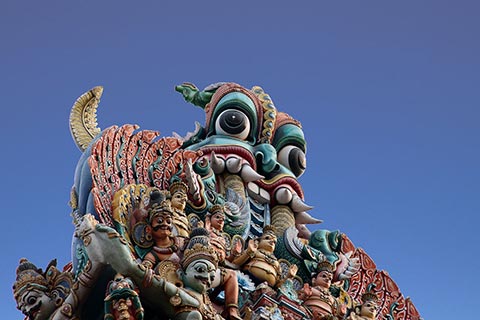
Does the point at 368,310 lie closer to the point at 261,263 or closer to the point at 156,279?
the point at 261,263

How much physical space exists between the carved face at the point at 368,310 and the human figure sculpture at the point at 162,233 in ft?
11.2

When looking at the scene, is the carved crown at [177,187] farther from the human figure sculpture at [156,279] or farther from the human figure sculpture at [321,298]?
the human figure sculpture at [321,298]

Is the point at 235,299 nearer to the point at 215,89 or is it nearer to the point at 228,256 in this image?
the point at 228,256

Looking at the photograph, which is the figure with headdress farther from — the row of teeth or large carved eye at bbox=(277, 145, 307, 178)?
large carved eye at bbox=(277, 145, 307, 178)

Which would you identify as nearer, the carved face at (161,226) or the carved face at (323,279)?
the carved face at (161,226)

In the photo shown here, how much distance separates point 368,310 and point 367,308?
0.04 m

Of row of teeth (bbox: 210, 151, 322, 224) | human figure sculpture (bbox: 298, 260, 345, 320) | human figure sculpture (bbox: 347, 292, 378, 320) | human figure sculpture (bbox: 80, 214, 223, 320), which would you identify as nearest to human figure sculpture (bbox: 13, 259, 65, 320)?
human figure sculpture (bbox: 80, 214, 223, 320)

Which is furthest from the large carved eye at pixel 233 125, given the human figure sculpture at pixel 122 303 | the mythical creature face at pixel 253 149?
the human figure sculpture at pixel 122 303

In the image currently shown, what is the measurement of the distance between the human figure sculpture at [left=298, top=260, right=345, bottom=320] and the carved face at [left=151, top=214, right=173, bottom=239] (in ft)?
7.61

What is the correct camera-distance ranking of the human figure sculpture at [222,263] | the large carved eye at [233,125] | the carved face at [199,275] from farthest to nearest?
the large carved eye at [233,125] → the human figure sculpture at [222,263] → the carved face at [199,275]

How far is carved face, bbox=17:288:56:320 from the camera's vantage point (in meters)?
14.4

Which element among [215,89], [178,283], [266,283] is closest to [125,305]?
[178,283]

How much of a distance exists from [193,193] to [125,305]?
354 centimetres

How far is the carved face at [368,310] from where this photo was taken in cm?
1711
